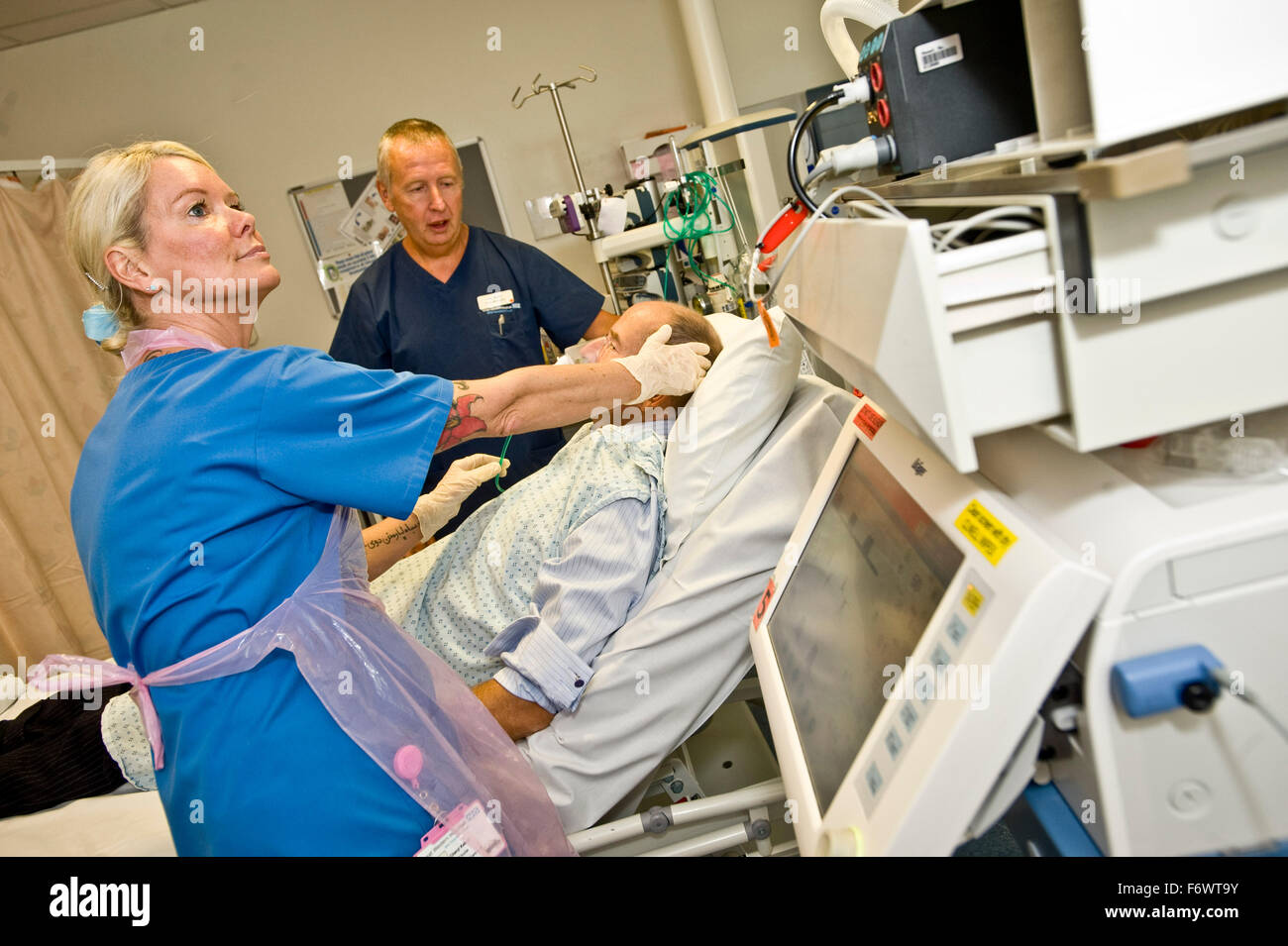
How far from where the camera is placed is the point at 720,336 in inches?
78.7

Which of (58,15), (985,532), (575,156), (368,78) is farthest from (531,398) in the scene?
(58,15)

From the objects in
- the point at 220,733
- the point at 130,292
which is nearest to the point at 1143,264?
the point at 220,733

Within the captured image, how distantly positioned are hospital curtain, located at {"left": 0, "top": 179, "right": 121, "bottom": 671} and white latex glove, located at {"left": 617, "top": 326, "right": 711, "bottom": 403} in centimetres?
248

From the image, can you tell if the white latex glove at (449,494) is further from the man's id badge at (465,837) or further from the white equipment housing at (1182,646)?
the white equipment housing at (1182,646)

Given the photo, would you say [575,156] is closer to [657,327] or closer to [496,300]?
[496,300]

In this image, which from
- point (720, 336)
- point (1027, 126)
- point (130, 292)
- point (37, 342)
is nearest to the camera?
point (1027, 126)

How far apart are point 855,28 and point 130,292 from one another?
3383 mm

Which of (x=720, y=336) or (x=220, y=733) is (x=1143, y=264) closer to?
(x=220, y=733)

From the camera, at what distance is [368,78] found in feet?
11.8

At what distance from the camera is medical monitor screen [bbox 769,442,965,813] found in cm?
81

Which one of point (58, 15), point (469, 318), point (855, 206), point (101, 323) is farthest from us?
point (58, 15)

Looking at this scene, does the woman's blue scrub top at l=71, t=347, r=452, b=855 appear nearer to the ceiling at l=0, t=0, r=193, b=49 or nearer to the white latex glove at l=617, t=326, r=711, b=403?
the white latex glove at l=617, t=326, r=711, b=403

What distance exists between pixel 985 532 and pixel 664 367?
38.0 inches

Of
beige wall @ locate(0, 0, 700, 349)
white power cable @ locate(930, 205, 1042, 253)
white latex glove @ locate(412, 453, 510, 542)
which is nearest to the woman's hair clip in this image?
white latex glove @ locate(412, 453, 510, 542)
